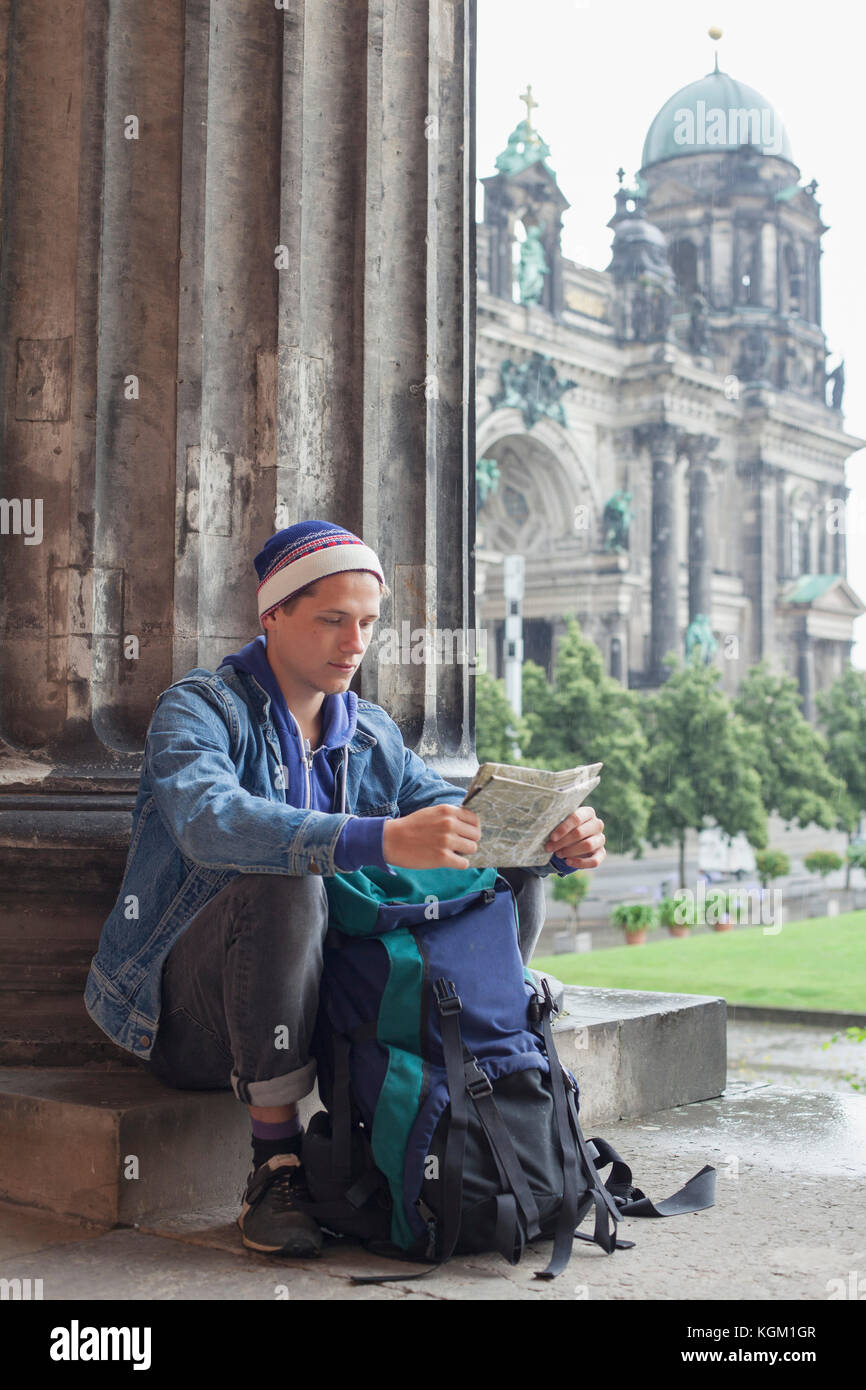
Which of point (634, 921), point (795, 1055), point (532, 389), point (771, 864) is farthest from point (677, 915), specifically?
point (532, 389)

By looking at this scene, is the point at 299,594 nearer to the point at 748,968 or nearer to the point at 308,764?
the point at 308,764

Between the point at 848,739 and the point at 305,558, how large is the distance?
3813 cm

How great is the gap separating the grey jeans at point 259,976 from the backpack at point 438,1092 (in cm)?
7

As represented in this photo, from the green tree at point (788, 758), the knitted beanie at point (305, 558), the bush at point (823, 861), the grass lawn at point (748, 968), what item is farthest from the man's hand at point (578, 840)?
the green tree at point (788, 758)

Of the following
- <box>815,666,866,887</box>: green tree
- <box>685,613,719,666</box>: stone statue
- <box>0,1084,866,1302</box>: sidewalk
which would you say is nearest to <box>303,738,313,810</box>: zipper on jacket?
<box>0,1084,866,1302</box>: sidewalk

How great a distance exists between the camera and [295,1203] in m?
2.77

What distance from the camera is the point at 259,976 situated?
2.68 metres

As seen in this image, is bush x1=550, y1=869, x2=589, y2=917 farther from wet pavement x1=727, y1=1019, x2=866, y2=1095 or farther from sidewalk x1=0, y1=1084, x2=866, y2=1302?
sidewalk x1=0, y1=1084, x2=866, y2=1302

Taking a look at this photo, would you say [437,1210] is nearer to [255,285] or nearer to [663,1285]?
[663,1285]

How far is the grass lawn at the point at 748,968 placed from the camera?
14.2 meters

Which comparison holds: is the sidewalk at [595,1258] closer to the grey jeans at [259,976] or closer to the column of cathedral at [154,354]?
the grey jeans at [259,976]
